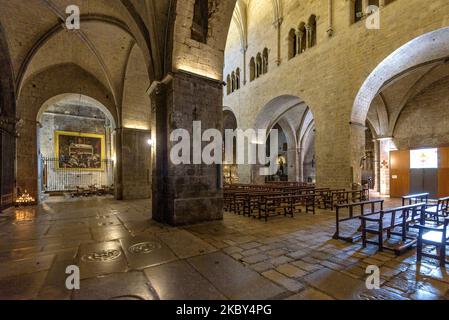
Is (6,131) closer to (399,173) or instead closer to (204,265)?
(204,265)

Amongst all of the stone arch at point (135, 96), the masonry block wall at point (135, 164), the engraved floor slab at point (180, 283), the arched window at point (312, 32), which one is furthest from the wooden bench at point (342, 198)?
the stone arch at point (135, 96)

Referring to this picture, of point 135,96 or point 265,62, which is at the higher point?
point 265,62

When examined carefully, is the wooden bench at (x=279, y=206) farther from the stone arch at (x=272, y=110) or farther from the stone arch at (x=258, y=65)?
the stone arch at (x=258, y=65)

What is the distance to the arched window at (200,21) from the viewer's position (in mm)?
6281

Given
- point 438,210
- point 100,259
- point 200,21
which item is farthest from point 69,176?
point 438,210

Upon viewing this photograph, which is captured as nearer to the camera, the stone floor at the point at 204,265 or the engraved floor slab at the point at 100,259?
the stone floor at the point at 204,265

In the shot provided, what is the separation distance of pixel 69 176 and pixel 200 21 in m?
18.2

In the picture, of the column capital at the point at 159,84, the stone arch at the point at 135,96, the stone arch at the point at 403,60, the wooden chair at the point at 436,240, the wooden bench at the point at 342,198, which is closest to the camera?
the wooden chair at the point at 436,240

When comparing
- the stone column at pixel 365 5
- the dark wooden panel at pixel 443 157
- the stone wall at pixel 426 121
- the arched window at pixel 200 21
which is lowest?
the dark wooden panel at pixel 443 157

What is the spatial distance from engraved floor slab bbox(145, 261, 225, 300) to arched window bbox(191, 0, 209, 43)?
19.9 feet

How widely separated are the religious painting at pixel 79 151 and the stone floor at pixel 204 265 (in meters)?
14.7

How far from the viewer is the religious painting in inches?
710

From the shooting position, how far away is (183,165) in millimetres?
5930

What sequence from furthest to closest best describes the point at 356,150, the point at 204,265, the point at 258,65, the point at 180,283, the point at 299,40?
1. the point at 258,65
2. the point at 299,40
3. the point at 356,150
4. the point at 204,265
5. the point at 180,283
